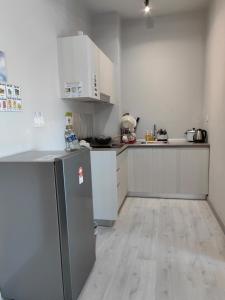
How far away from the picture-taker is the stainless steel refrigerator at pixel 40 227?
1397 millimetres

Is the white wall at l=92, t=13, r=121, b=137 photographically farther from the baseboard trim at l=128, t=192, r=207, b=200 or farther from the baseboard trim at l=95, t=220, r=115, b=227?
the baseboard trim at l=95, t=220, r=115, b=227

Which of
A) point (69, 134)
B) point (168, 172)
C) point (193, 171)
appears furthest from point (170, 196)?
point (69, 134)

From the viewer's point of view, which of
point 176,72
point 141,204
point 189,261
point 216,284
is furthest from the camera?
point 176,72

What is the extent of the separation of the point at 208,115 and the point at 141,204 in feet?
5.36

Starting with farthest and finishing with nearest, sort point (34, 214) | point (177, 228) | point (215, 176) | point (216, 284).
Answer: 1. point (215, 176)
2. point (177, 228)
3. point (216, 284)
4. point (34, 214)

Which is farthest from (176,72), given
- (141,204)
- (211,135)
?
(141,204)

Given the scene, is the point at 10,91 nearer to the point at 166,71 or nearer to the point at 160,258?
the point at 160,258

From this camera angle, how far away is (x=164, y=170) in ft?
11.7

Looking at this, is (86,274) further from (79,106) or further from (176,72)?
(176,72)

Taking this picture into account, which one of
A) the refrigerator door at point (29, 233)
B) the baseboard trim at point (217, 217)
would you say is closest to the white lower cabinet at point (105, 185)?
the baseboard trim at point (217, 217)

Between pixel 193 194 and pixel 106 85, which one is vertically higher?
pixel 106 85

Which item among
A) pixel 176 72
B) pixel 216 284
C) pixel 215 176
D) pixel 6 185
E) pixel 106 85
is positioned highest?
pixel 176 72

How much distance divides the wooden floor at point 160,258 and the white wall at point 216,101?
0.36m

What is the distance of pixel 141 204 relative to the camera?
11.2 ft
